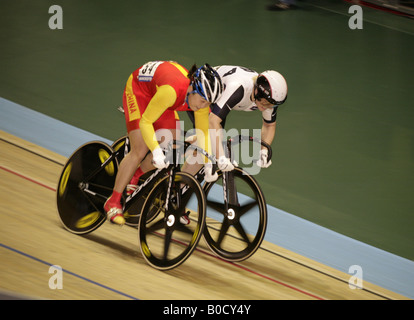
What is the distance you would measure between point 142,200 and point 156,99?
97cm

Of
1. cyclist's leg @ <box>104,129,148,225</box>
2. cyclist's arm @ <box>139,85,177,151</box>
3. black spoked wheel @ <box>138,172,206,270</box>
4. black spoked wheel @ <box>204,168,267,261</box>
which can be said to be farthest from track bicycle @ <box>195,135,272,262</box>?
cyclist's arm @ <box>139,85,177,151</box>

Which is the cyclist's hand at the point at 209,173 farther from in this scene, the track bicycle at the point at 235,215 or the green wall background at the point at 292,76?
the green wall background at the point at 292,76

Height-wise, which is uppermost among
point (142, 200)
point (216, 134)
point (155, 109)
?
point (155, 109)

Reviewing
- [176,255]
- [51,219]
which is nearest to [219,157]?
[176,255]

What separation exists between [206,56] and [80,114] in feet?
5.97

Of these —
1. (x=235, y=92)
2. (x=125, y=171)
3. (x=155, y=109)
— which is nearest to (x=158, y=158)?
(x=155, y=109)

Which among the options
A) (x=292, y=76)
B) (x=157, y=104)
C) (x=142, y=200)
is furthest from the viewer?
(x=292, y=76)

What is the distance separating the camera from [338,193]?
568 centimetres

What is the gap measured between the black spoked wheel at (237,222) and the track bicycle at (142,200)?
0.55 ft

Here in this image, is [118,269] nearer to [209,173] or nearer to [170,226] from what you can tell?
[170,226]

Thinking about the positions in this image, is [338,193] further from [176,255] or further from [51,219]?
[51,219]

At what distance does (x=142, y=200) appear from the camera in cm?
459

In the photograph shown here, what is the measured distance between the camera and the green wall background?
18.6 ft

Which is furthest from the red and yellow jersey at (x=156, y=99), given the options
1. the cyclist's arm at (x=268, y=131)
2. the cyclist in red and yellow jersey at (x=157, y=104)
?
the cyclist's arm at (x=268, y=131)
